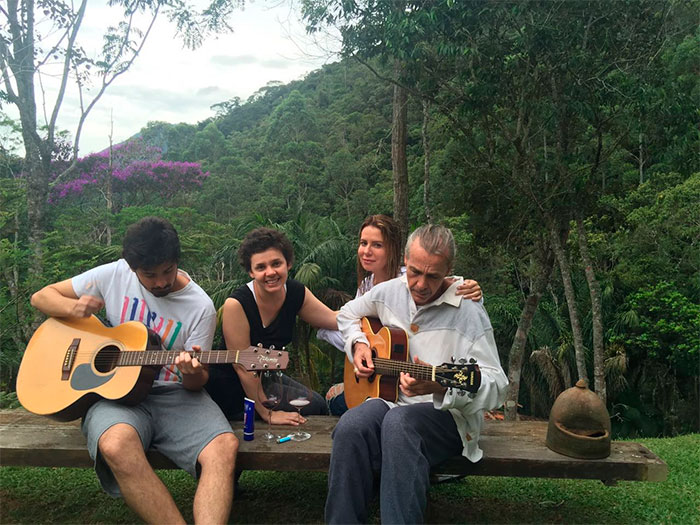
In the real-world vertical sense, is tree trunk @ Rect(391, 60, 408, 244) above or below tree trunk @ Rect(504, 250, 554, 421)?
above

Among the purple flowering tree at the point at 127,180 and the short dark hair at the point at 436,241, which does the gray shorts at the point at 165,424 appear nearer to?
the short dark hair at the point at 436,241

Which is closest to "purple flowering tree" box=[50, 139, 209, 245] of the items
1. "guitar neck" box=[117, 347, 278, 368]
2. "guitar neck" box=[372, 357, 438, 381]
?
"guitar neck" box=[117, 347, 278, 368]

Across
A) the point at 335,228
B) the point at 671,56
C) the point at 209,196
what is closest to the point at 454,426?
the point at 335,228

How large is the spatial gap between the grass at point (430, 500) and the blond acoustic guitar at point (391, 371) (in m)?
0.83

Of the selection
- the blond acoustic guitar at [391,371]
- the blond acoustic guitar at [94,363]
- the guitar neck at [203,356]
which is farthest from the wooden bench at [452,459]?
the guitar neck at [203,356]

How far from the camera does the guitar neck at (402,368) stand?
263 cm

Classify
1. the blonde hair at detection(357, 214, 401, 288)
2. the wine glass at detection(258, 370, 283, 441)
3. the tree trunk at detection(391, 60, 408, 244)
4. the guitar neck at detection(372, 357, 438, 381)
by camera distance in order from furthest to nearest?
the tree trunk at detection(391, 60, 408, 244)
the blonde hair at detection(357, 214, 401, 288)
the wine glass at detection(258, 370, 283, 441)
the guitar neck at detection(372, 357, 438, 381)

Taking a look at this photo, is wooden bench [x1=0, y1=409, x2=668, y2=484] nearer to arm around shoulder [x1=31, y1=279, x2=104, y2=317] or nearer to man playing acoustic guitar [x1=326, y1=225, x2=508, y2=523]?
man playing acoustic guitar [x1=326, y1=225, x2=508, y2=523]

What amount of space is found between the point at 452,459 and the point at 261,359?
3.45ft

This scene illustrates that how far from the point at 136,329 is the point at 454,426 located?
171cm

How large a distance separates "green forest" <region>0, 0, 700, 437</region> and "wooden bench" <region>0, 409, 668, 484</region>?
538 centimetres

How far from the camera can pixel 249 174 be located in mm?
28344

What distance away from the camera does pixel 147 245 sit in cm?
296

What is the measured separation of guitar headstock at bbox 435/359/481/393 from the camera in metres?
2.51
